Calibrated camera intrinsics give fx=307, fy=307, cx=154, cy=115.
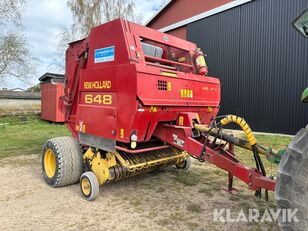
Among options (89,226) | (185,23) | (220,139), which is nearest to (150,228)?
(89,226)

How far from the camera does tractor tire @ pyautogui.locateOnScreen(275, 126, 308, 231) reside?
2109 mm

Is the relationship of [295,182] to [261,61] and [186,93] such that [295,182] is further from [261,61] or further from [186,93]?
[261,61]

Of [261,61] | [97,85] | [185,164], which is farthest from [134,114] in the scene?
[261,61]

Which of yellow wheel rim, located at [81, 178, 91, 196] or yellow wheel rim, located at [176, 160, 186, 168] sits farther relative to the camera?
yellow wheel rim, located at [176, 160, 186, 168]

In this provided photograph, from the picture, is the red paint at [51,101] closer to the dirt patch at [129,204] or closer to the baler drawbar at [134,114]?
the dirt patch at [129,204]

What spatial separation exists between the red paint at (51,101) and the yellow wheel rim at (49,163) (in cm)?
936

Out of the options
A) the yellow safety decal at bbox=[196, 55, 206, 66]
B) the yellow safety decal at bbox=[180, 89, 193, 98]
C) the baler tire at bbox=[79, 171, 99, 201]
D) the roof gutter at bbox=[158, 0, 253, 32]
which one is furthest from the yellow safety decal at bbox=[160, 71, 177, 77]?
the roof gutter at bbox=[158, 0, 253, 32]

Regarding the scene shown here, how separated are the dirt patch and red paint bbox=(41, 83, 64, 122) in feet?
29.8

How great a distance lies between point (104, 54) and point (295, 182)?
9.90 ft

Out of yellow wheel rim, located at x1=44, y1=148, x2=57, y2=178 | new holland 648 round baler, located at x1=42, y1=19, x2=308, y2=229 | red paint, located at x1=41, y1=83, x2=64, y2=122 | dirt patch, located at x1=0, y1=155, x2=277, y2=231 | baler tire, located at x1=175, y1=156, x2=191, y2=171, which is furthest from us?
red paint, located at x1=41, y1=83, x2=64, y2=122

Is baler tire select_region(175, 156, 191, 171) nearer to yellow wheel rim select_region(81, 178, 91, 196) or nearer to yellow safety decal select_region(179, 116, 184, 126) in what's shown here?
yellow safety decal select_region(179, 116, 184, 126)

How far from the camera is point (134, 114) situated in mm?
3695

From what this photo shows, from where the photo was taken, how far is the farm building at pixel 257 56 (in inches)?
398

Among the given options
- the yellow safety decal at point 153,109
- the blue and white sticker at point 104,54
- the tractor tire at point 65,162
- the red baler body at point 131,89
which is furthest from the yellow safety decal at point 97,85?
the tractor tire at point 65,162
